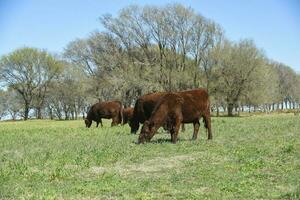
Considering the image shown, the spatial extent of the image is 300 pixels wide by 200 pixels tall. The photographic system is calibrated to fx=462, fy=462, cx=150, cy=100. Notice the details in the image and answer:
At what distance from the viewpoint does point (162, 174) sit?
10883 millimetres

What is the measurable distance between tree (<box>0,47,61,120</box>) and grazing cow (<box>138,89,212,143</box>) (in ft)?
210

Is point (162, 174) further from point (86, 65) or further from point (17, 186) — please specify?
point (86, 65)

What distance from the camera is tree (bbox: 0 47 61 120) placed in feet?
254

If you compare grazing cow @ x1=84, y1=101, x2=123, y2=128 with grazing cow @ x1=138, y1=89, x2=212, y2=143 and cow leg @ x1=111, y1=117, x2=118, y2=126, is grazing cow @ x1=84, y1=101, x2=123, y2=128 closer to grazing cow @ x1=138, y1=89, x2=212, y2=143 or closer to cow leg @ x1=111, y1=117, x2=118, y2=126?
cow leg @ x1=111, y1=117, x2=118, y2=126

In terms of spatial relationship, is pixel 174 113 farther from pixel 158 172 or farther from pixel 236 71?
pixel 236 71

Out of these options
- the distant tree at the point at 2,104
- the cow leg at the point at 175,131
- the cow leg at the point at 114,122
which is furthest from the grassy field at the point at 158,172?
the distant tree at the point at 2,104

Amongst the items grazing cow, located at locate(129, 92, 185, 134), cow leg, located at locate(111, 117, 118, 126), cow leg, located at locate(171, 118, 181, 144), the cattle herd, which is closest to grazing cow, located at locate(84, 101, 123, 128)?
cow leg, located at locate(111, 117, 118, 126)

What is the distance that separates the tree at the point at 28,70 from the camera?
77.4m

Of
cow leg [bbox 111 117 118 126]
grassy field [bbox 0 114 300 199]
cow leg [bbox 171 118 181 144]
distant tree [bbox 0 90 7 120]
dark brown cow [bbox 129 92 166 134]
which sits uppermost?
distant tree [bbox 0 90 7 120]

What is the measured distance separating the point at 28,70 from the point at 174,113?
65.4 m

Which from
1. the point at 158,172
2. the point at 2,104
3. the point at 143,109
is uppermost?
the point at 2,104

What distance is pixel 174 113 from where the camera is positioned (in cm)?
1730

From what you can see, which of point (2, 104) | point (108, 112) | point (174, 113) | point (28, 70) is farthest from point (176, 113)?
point (2, 104)

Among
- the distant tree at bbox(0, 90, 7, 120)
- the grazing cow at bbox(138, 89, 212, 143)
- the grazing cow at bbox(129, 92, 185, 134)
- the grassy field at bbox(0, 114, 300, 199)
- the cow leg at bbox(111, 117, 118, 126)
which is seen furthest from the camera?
the distant tree at bbox(0, 90, 7, 120)
